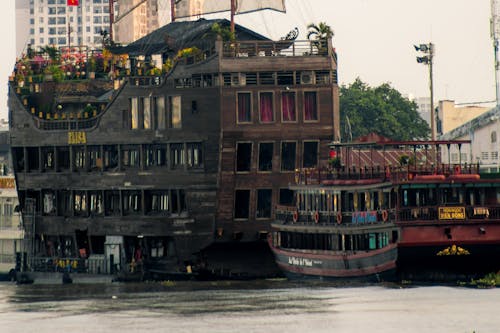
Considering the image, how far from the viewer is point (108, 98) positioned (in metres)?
91.8

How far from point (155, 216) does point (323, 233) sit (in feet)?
45.3

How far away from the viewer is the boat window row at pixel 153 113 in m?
85.8

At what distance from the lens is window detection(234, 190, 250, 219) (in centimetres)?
8550

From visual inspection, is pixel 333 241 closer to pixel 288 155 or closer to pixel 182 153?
pixel 288 155

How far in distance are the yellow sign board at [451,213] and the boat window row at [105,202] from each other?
18.8m

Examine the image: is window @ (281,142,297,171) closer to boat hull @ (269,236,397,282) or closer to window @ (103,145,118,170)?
boat hull @ (269,236,397,282)

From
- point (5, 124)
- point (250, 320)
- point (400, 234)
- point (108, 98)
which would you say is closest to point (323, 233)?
point (400, 234)

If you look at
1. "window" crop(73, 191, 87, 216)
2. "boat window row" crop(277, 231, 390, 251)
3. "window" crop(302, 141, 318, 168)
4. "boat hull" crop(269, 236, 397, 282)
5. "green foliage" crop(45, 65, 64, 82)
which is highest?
"green foliage" crop(45, 65, 64, 82)

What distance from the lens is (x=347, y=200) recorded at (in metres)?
75.7

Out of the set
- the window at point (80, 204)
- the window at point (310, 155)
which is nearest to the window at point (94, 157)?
the window at point (80, 204)

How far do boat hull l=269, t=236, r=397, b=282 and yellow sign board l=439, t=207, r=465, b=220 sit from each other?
274cm

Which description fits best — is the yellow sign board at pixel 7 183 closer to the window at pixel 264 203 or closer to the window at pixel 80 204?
the window at pixel 80 204

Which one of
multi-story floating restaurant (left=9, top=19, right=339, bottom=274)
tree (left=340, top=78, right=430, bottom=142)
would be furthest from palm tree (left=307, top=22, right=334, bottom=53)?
tree (left=340, top=78, right=430, bottom=142)

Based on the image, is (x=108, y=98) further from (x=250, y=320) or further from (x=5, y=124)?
(x=5, y=124)
